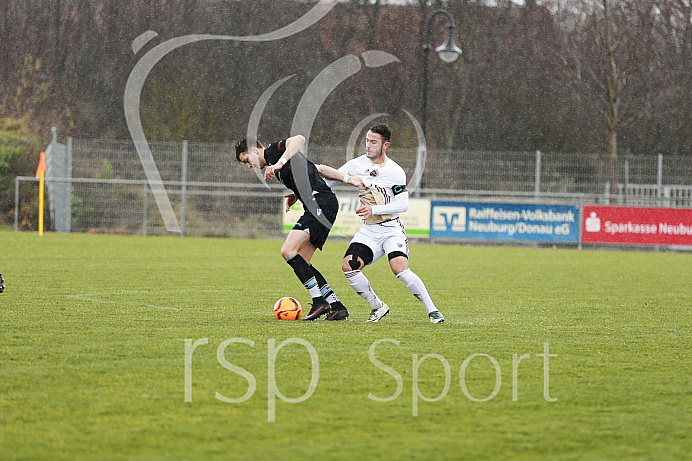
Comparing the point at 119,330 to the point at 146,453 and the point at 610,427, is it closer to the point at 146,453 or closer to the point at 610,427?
the point at 146,453

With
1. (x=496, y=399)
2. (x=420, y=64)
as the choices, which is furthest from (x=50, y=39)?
(x=496, y=399)

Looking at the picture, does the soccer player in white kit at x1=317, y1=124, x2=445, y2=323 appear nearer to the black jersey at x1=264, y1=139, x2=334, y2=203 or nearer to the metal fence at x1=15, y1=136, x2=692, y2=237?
the black jersey at x1=264, y1=139, x2=334, y2=203

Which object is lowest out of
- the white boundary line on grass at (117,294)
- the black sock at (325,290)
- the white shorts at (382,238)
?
the white boundary line on grass at (117,294)

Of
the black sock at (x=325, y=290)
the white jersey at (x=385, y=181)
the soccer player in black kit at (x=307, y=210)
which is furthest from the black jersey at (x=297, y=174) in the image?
the black sock at (x=325, y=290)

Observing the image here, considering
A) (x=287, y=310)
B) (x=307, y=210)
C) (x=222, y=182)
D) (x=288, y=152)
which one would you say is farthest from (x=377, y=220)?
(x=222, y=182)

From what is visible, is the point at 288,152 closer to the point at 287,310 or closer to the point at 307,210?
the point at 307,210

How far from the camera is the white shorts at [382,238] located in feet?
27.3

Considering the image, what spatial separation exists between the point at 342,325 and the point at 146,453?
416 cm

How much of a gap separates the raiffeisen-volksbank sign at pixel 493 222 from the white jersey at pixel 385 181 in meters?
15.4

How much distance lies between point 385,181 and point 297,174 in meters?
0.82

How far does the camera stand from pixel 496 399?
4.79 m

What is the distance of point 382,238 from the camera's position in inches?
330

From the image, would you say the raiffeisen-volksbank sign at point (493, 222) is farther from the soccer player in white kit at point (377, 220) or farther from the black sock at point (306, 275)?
the black sock at point (306, 275)

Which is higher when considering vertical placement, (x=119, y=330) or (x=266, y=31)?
(x=266, y=31)
